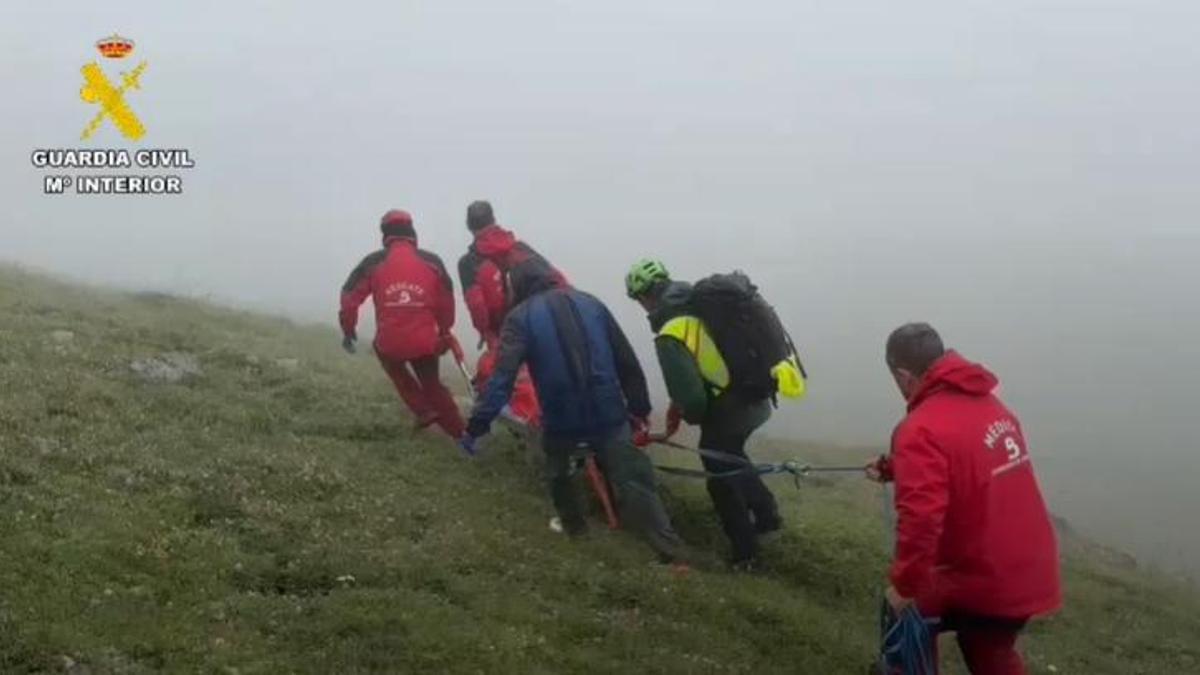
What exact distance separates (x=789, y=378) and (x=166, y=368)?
10.7m

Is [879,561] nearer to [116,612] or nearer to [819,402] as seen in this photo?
[116,612]

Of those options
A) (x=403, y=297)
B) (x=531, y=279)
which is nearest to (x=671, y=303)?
(x=531, y=279)

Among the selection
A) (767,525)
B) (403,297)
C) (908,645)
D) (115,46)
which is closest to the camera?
(908,645)

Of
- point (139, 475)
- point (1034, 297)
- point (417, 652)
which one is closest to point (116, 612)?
point (417, 652)

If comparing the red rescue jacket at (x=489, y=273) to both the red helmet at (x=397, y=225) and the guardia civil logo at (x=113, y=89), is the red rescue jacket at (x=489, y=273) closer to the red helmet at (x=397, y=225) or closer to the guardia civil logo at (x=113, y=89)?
the red helmet at (x=397, y=225)

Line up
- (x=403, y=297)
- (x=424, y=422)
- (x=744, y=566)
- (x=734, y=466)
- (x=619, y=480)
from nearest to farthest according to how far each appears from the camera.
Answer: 1. (x=619, y=480)
2. (x=734, y=466)
3. (x=744, y=566)
4. (x=403, y=297)
5. (x=424, y=422)

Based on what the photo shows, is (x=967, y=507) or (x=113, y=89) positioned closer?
(x=967, y=507)

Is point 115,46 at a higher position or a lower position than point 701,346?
higher

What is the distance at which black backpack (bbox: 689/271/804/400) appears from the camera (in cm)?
1465

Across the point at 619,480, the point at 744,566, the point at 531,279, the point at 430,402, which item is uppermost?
the point at 531,279

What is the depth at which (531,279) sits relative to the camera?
15.3m

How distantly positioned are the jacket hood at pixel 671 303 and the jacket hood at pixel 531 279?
3.79 ft

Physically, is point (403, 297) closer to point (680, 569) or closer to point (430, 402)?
point (430, 402)

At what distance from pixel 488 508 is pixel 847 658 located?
4655mm
